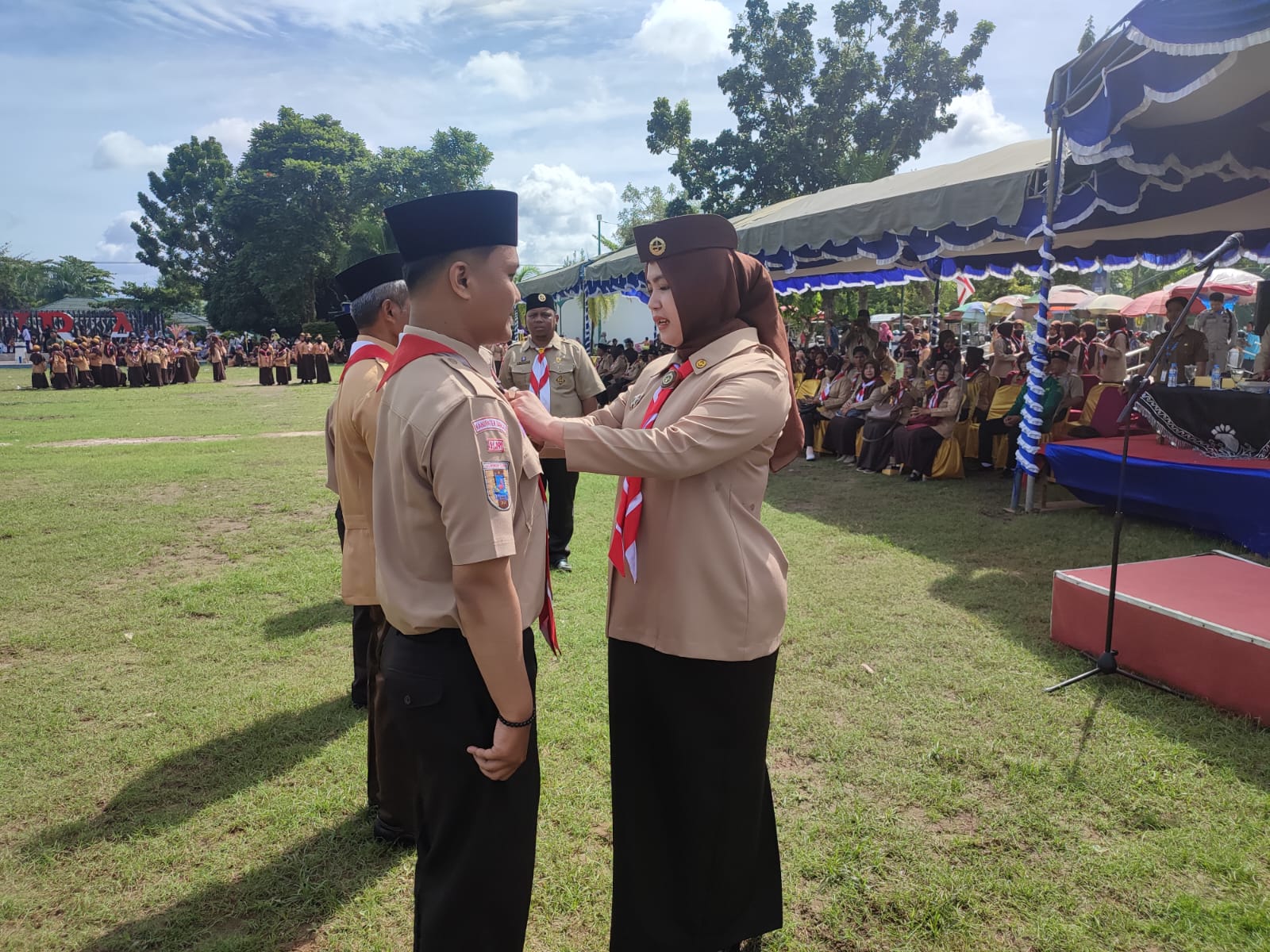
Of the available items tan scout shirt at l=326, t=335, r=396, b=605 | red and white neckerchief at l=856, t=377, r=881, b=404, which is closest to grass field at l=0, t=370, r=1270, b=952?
tan scout shirt at l=326, t=335, r=396, b=605

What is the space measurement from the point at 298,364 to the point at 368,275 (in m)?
28.1

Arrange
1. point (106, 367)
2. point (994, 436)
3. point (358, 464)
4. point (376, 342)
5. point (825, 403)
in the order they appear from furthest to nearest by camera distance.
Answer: point (106, 367) < point (825, 403) < point (994, 436) < point (376, 342) < point (358, 464)

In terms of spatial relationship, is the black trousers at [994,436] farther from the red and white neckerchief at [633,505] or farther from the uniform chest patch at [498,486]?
the uniform chest patch at [498,486]

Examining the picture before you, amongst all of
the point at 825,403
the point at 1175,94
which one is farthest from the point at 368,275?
the point at 825,403

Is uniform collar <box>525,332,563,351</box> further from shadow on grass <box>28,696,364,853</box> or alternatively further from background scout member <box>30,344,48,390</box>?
background scout member <box>30,344,48,390</box>

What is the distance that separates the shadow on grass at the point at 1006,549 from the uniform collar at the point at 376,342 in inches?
132

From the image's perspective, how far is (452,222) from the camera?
1.60 meters

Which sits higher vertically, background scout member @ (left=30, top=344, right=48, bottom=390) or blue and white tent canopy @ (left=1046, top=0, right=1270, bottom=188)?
blue and white tent canopy @ (left=1046, top=0, right=1270, bottom=188)

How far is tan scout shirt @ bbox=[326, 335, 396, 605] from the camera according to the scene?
283 centimetres

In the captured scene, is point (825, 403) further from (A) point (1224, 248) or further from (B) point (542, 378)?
(A) point (1224, 248)

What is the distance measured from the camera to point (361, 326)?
10.3 ft

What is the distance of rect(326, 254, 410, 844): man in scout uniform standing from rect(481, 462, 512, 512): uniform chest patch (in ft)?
4.67

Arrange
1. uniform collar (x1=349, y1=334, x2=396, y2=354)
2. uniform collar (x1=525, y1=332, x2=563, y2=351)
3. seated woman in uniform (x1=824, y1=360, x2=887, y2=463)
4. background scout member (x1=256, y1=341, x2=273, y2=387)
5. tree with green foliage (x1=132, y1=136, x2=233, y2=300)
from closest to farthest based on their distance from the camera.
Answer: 1. uniform collar (x1=349, y1=334, x2=396, y2=354)
2. uniform collar (x1=525, y1=332, x2=563, y2=351)
3. seated woman in uniform (x1=824, y1=360, x2=887, y2=463)
4. background scout member (x1=256, y1=341, x2=273, y2=387)
5. tree with green foliage (x1=132, y1=136, x2=233, y2=300)

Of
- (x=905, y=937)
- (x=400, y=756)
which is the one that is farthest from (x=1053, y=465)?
(x=400, y=756)
